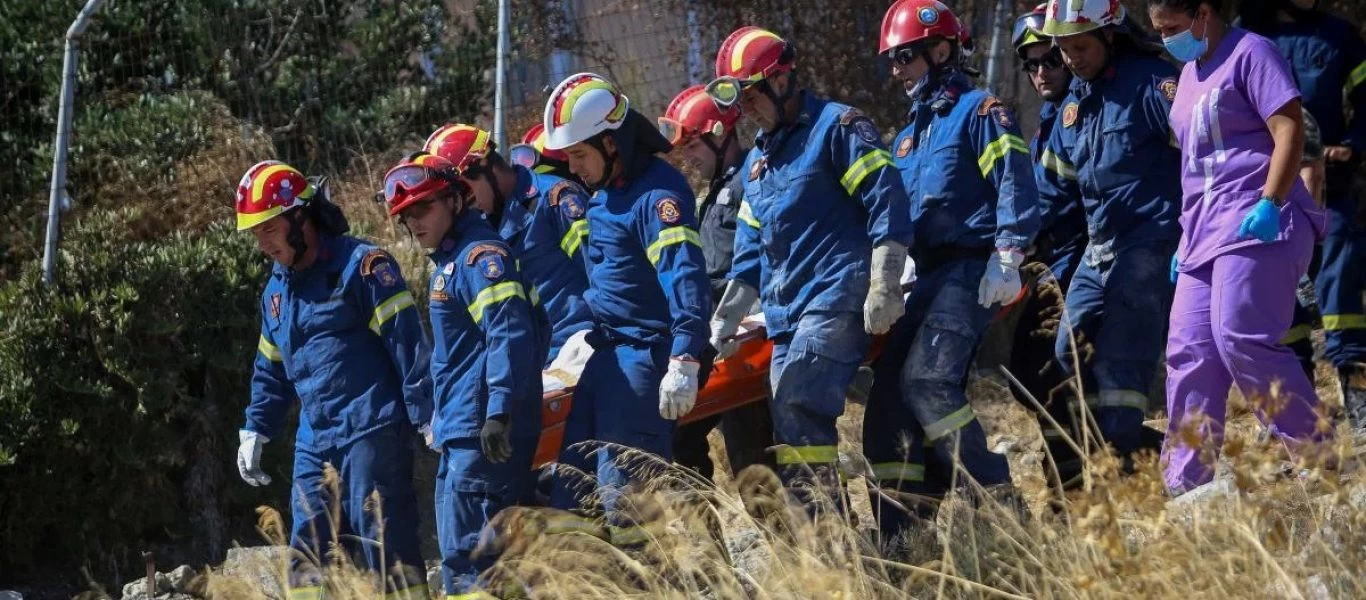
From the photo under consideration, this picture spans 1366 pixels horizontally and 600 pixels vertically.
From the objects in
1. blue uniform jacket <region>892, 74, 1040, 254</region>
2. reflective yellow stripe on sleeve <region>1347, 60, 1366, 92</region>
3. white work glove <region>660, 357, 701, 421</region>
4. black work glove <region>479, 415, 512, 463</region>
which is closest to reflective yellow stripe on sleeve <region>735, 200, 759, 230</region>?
blue uniform jacket <region>892, 74, 1040, 254</region>

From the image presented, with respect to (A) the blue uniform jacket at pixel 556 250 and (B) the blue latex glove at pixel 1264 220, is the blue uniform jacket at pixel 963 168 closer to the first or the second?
(B) the blue latex glove at pixel 1264 220

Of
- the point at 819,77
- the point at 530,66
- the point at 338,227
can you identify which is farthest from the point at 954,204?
the point at 530,66

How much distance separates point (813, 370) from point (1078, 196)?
131cm

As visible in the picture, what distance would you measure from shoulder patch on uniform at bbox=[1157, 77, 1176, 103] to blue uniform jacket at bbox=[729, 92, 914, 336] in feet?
3.15

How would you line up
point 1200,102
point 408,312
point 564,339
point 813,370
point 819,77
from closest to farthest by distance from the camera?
point 1200,102
point 813,370
point 408,312
point 564,339
point 819,77

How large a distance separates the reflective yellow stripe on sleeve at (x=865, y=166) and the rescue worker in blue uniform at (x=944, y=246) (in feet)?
1.31

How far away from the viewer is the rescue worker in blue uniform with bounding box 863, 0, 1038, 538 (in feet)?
19.5

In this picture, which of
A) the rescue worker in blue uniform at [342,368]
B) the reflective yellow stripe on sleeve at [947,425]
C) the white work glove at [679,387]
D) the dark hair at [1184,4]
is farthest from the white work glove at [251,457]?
the dark hair at [1184,4]

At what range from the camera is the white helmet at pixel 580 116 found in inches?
249

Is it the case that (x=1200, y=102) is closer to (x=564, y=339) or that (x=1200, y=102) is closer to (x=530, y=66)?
(x=564, y=339)

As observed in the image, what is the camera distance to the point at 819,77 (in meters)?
9.85

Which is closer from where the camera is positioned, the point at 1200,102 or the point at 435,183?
the point at 1200,102

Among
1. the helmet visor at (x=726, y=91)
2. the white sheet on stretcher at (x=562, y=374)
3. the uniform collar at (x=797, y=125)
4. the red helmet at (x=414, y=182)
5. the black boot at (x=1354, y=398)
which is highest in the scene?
the helmet visor at (x=726, y=91)

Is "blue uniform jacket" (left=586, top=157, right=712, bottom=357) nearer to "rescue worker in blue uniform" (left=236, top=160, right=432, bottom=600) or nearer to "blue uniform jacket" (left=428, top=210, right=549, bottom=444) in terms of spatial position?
"blue uniform jacket" (left=428, top=210, right=549, bottom=444)
